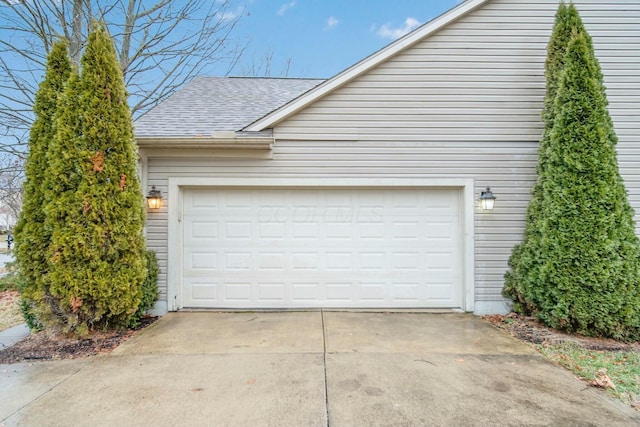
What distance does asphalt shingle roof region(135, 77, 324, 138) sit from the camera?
534cm

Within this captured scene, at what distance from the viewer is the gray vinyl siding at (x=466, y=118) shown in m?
5.09

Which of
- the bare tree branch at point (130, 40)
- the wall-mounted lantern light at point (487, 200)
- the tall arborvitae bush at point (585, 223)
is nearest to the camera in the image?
the tall arborvitae bush at point (585, 223)

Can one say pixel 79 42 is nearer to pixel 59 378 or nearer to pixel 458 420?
pixel 59 378

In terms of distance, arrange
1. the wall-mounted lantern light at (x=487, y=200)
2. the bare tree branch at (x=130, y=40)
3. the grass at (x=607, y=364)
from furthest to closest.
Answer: the bare tree branch at (x=130, y=40) → the wall-mounted lantern light at (x=487, y=200) → the grass at (x=607, y=364)

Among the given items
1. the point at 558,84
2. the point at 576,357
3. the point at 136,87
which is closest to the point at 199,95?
the point at 136,87

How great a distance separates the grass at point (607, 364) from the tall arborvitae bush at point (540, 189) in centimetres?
87

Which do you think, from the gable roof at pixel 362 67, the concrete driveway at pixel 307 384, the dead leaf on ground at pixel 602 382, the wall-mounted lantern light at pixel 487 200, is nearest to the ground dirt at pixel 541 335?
the concrete driveway at pixel 307 384

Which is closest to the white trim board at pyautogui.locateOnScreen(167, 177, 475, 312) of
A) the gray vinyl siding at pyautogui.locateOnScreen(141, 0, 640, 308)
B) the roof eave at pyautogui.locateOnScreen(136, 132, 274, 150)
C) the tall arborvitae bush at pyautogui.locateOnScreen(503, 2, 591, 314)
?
the gray vinyl siding at pyautogui.locateOnScreen(141, 0, 640, 308)

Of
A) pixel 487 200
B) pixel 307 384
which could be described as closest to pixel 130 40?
pixel 487 200

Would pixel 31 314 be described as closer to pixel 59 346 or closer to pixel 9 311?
pixel 59 346

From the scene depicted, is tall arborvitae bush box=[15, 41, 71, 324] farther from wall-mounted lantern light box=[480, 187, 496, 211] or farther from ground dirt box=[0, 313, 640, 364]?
wall-mounted lantern light box=[480, 187, 496, 211]

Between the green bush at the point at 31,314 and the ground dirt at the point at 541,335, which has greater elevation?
the green bush at the point at 31,314

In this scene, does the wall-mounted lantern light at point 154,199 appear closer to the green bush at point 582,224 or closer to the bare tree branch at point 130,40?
the bare tree branch at point 130,40

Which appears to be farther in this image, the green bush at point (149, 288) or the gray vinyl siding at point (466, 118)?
the gray vinyl siding at point (466, 118)
